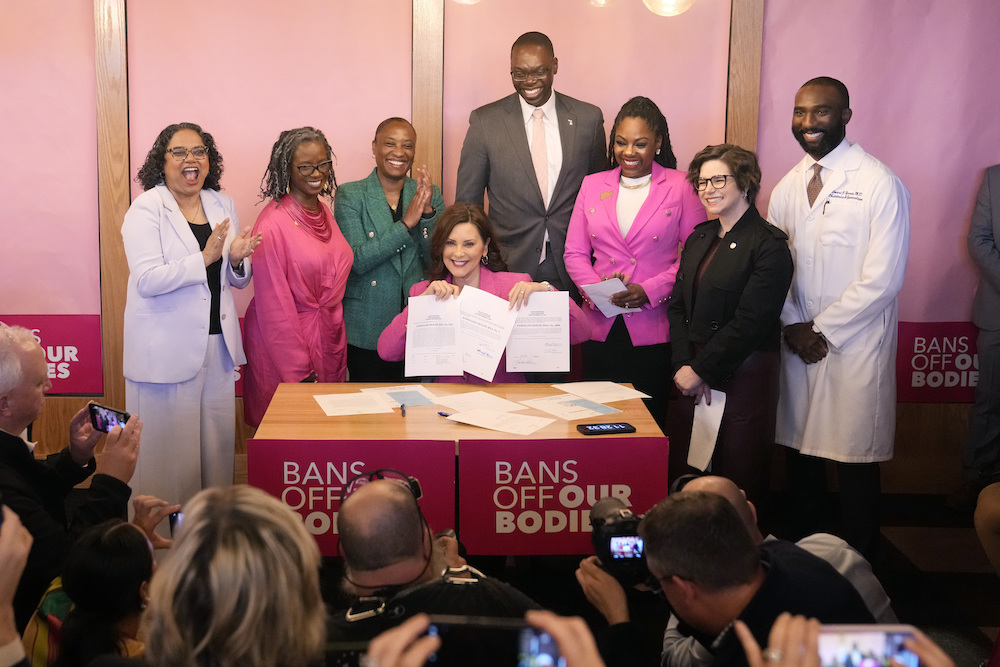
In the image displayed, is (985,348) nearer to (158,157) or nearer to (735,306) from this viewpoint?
(735,306)

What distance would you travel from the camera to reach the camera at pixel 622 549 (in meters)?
2.40

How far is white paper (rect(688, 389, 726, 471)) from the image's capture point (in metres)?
3.76

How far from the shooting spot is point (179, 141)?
381 centimetres

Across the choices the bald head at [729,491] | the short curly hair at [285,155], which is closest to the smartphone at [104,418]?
the short curly hair at [285,155]

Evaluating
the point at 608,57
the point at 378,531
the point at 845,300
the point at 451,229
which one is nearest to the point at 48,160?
the point at 451,229

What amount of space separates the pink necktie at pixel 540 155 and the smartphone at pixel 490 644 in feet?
10.4

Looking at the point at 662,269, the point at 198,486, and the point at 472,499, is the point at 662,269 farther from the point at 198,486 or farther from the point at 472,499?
the point at 198,486

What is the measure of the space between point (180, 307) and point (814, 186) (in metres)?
2.75

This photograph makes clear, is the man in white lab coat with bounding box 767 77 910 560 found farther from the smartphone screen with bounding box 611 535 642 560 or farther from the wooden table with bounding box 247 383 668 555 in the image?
the smartphone screen with bounding box 611 535 642 560

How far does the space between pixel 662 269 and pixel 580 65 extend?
1419mm

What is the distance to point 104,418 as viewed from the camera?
9.39ft

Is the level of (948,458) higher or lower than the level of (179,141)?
lower

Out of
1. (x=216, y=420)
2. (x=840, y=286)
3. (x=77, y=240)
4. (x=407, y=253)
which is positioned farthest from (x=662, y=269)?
(x=77, y=240)

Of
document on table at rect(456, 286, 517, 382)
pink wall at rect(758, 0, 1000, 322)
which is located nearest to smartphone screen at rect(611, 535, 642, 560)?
document on table at rect(456, 286, 517, 382)
